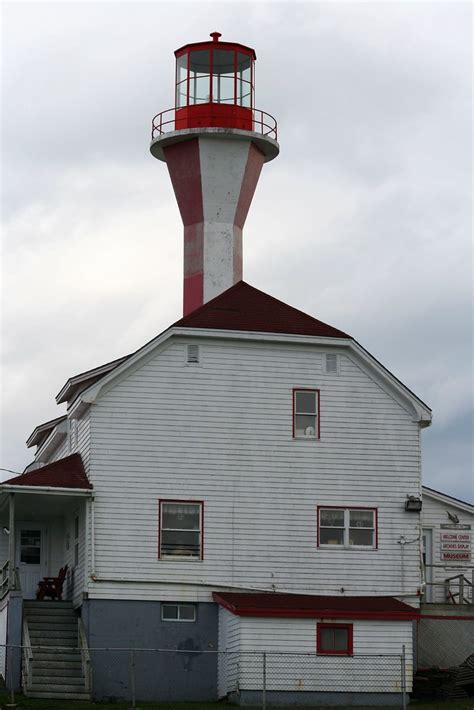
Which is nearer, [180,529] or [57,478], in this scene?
[57,478]

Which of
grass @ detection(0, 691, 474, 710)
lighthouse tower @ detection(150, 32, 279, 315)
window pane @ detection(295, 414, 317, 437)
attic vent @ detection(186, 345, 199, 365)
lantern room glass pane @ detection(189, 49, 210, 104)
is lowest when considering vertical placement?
grass @ detection(0, 691, 474, 710)

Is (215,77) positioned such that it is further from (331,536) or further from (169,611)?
(169,611)

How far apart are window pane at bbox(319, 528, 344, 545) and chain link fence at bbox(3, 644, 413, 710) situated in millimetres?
3330

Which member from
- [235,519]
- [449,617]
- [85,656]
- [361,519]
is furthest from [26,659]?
[449,617]

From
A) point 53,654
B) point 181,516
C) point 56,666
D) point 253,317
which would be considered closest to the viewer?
point 56,666

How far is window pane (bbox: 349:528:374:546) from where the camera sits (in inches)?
1566

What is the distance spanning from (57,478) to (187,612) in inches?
166

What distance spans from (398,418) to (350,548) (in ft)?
10.9

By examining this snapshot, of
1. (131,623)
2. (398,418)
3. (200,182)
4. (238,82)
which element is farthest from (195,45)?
(131,623)

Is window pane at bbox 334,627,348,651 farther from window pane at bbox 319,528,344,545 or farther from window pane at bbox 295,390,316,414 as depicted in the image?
window pane at bbox 295,390,316,414

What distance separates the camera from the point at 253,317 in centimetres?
4044

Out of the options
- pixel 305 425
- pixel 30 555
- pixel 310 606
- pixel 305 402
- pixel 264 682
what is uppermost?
pixel 305 402

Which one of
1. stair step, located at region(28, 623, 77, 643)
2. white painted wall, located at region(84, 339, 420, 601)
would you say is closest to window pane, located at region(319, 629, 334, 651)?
white painted wall, located at region(84, 339, 420, 601)

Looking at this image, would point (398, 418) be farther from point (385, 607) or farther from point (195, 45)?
point (195, 45)
